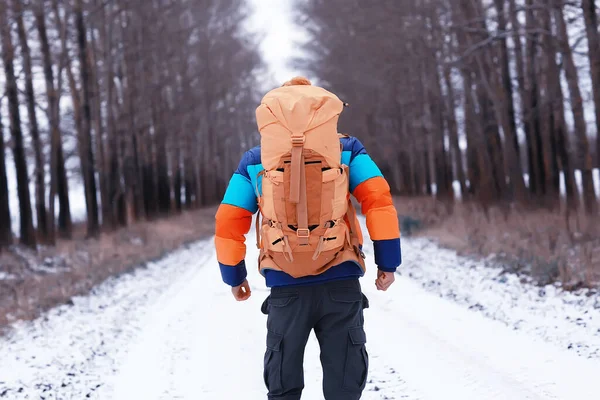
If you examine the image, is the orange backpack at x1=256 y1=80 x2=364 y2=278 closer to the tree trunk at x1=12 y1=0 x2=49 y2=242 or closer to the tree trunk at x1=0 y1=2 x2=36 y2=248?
the tree trunk at x1=0 y1=2 x2=36 y2=248

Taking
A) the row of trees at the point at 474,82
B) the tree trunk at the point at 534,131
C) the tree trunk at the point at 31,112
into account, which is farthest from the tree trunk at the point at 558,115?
the tree trunk at the point at 31,112

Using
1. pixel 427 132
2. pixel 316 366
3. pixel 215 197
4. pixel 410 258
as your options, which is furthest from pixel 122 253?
pixel 215 197

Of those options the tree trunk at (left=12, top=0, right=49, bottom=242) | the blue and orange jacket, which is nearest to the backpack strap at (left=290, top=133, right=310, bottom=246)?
the blue and orange jacket

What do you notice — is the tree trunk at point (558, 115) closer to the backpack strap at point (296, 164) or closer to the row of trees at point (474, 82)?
the row of trees at point (474, 82)

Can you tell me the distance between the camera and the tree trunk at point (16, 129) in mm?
16328

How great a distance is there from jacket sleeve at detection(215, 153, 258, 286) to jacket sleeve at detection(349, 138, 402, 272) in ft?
1.67

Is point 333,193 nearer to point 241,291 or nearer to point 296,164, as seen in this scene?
point 296,164

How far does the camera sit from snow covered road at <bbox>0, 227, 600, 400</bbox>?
5.00 metres

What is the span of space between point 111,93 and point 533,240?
609 inches

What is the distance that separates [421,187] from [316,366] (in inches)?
1268

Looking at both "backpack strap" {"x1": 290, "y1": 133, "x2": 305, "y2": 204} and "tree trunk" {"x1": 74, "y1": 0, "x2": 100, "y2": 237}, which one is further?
"tree trunk" {"x1": 74, "y1": 0, "x2": 100, "y2": 237}

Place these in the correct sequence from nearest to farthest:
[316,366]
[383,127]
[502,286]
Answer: [316,366] → [502,286] → [383,127]

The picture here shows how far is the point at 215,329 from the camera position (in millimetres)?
7273

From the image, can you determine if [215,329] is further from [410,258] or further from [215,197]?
[215,197]
